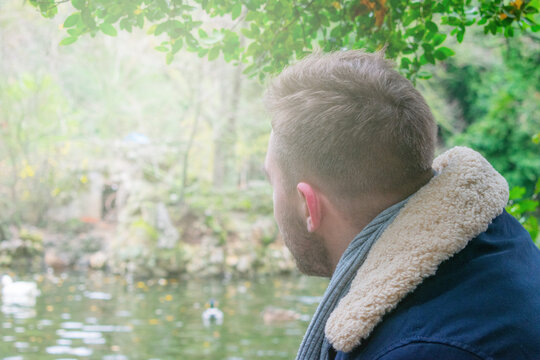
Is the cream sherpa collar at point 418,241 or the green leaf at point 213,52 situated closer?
the cream sherpa collar at point 418,241

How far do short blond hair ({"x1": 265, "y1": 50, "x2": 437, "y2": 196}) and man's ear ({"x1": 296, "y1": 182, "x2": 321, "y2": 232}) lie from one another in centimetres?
2

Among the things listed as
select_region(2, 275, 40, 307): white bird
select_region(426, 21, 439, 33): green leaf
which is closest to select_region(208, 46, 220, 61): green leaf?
select_region(426, 21, 439, 33): green leaf

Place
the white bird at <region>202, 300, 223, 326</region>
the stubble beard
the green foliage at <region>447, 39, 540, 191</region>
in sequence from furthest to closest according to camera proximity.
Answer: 1. the green foliage at <region>447, 39, 540, 191</region>
2. the white bird at <region>202, 300, 223, 326</region>
3. the stubble beard

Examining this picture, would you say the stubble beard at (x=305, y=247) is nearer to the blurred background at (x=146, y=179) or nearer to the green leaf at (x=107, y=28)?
the green leaf at (x=107, y=28)

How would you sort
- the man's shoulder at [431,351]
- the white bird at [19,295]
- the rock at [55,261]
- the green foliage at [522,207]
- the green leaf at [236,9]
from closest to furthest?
1. the man's shoulder at [431,351]
2. the green leaf at [236,9]
3. the green foliage at [522,207]
4. the white bird at [19,295]
5. the rock at [55,261]

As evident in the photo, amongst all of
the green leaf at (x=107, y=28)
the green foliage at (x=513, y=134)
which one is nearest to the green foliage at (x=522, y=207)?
the green leaf at (x=107, y=28)

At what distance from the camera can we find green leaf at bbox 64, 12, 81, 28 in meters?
1.89

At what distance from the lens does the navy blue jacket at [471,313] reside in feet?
3.15

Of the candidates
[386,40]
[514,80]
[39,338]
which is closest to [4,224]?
[39,338]

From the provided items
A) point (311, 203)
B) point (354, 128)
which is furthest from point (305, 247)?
point (354, 128)

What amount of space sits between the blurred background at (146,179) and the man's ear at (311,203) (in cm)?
880

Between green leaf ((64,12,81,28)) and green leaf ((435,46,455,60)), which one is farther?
green leaf ((435,46,455,60))

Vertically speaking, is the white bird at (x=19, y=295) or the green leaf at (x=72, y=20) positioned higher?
the green leaf at (x=72, y=20)

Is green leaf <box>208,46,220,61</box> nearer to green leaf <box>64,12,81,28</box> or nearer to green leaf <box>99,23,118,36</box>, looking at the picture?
green leaf <box>99,23,118,36</box>
